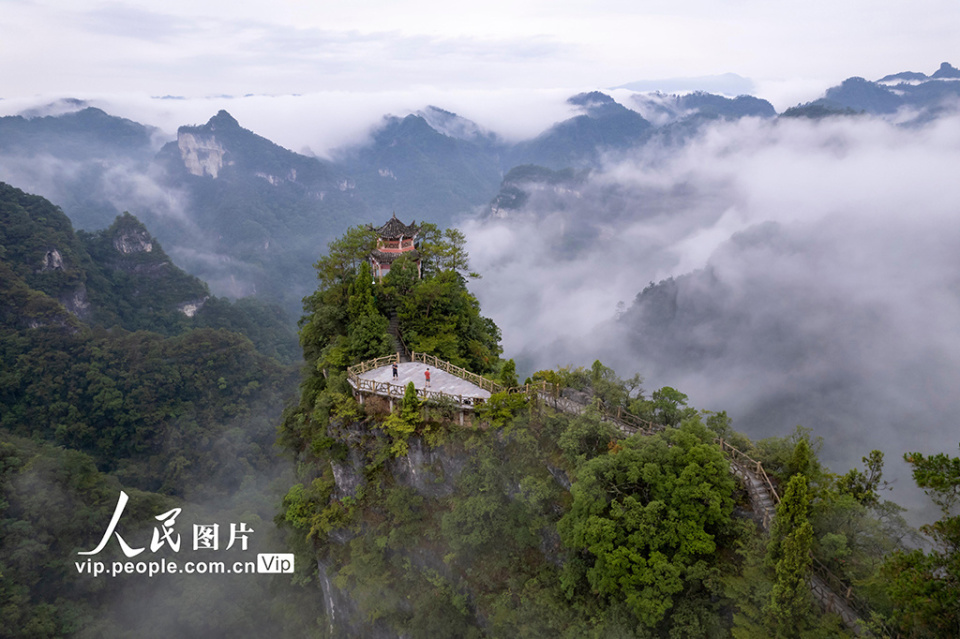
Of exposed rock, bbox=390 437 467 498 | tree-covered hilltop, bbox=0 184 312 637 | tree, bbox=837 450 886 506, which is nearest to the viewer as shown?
tree, bbox=837 450 886 506

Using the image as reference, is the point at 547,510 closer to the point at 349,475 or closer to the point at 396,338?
the point at 349,475

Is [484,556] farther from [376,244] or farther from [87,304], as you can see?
[87,304]

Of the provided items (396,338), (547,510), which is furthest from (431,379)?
(547,510)

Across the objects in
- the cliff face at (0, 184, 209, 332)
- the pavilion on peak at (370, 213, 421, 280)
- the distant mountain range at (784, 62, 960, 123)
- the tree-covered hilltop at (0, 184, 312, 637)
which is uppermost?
the distant mountain range at (784, 62, 960, 123)

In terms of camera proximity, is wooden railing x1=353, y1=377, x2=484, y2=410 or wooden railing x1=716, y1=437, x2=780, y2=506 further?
wooden railing x1=353, y1=377, x2=484, y2=410

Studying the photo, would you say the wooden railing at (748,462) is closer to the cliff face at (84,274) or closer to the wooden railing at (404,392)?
the wooden railing at (404,392)

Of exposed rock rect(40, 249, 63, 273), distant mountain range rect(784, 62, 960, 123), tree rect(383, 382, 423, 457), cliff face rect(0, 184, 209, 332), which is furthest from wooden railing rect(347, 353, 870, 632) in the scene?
distant mountain range rect(784, 62, 960, 123)

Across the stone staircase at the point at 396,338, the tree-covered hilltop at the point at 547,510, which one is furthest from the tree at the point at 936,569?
the stone staircase at the point at 396,338

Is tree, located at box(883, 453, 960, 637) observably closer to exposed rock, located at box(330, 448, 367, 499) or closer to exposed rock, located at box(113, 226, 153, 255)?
exposed rock, located at box(330, 448, 367, 499)
